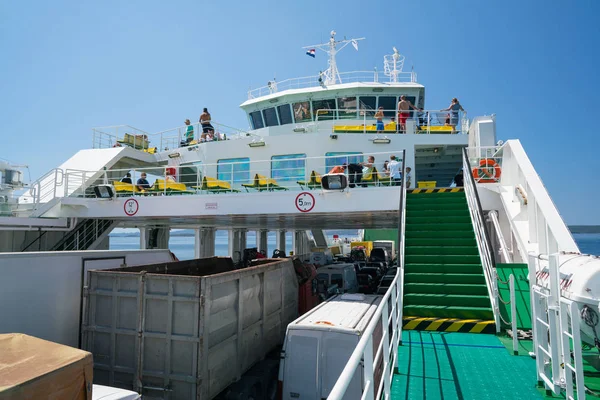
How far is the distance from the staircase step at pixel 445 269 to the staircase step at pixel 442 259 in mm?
207

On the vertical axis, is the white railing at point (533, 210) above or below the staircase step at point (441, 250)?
above

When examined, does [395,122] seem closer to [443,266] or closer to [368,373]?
[443,266]

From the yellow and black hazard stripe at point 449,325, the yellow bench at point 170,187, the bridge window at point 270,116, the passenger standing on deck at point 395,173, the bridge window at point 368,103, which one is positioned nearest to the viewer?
the yellow and black hazard stripe at point 449,325

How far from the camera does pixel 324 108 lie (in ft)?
59.4

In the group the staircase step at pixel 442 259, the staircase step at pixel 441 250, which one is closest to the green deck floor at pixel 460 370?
the staircase step at pixel 442 259

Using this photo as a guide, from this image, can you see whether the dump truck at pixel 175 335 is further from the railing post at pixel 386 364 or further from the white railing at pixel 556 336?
the white railing at pixel 556 336

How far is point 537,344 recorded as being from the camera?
177 inches

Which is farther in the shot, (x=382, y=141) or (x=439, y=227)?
(x=382, y=141)

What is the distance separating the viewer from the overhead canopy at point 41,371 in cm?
309

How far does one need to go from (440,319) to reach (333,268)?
6316 mm

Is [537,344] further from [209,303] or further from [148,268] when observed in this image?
[148,268]

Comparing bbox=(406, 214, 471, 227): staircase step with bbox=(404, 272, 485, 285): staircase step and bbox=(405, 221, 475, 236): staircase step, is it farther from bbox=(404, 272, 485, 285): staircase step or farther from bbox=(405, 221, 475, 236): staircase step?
bbox=(404, 272, 485, 285): staircase step

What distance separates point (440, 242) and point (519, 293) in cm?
208

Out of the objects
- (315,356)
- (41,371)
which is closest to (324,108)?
(315,356)
